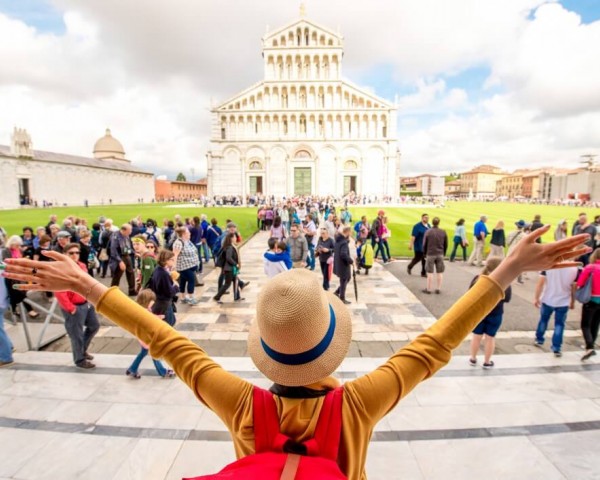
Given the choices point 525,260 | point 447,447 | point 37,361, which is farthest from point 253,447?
point 37,361

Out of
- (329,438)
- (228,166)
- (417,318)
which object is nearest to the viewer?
(329,438)

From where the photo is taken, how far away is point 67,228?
9.70 m

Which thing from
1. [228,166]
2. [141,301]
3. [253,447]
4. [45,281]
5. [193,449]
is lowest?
[193,449]

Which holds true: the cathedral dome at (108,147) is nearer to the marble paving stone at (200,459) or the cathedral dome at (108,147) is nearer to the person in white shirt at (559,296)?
the marble paving stone at (200,459)

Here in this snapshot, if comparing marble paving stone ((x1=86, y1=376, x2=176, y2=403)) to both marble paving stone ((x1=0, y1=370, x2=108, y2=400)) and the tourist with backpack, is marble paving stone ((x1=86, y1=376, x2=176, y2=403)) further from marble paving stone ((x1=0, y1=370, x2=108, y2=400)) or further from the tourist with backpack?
the tourist with backpack

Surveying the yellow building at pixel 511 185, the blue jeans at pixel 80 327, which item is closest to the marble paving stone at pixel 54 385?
the blue jeans at pixel 80 327

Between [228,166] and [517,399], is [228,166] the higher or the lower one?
the higher one

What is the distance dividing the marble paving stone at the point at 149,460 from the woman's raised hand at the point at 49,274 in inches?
96.3

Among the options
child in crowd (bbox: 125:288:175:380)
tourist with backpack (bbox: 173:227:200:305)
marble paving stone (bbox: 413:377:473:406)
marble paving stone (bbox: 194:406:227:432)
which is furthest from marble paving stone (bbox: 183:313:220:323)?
marble paving stone (bbox: 413:377:473:406)

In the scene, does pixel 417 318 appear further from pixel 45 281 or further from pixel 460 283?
pixel 45 281

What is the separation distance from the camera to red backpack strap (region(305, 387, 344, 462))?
1.07 meters

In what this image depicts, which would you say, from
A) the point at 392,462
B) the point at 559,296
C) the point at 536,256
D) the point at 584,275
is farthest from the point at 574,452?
the point at 536,256

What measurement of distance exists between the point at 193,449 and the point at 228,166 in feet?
165

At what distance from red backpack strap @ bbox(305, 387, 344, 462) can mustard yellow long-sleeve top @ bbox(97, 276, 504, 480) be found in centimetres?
2
